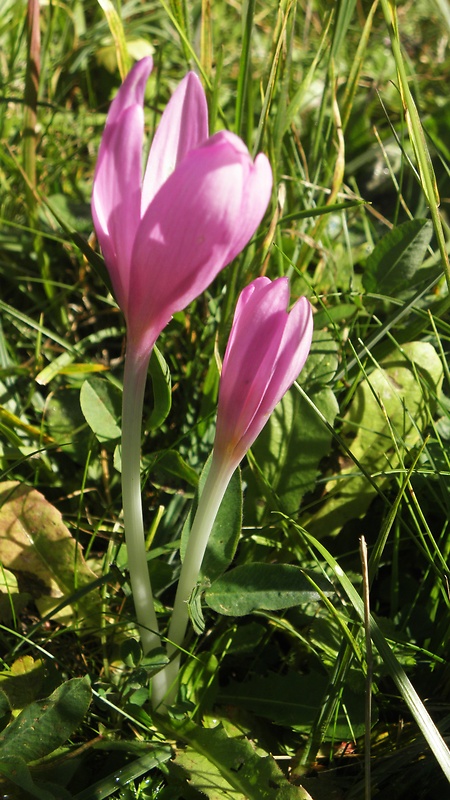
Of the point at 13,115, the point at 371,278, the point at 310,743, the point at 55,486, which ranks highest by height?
the point at 13,115

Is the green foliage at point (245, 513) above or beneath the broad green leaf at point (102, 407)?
beneath

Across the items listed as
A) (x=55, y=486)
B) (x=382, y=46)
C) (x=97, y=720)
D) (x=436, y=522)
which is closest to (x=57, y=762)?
(x=97, y=720)

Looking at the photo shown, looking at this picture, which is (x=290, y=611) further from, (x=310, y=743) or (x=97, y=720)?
(x=97, y=720)

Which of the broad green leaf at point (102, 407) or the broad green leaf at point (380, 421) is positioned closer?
the broad green leaf at point (102, 407)

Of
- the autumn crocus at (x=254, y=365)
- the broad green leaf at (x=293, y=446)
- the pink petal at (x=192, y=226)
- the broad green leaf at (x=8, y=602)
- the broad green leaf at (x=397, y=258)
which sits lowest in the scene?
the broad green leaf at (x=8, y=602)

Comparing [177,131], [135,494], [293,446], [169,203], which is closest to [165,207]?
[169,203]

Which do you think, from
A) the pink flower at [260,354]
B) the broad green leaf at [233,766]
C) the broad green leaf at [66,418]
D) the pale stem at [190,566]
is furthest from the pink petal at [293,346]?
the broad green leaf at [66,418]

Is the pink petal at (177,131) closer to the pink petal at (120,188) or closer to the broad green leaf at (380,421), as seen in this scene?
the pink petal at (120,188)
